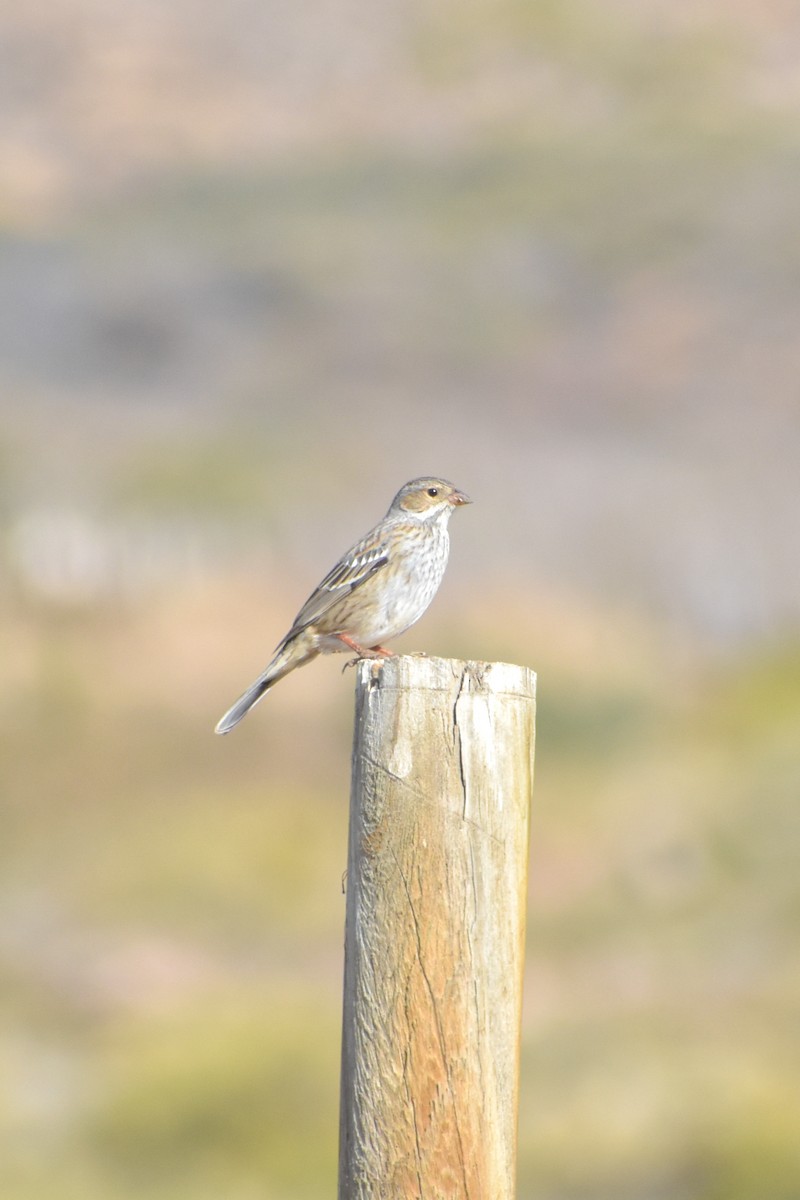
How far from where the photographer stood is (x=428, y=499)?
30.8 feet

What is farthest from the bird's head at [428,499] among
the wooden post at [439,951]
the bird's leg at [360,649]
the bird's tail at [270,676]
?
the wooden post at [439,951]

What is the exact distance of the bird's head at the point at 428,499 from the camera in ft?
30.6

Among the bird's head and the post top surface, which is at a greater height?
the bird's head

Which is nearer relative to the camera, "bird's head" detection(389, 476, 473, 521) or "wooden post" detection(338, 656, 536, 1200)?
"wooden post" detection(338, 656, 536, 1200)

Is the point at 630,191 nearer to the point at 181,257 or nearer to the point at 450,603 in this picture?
the point at 181,257

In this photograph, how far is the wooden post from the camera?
4.65 m

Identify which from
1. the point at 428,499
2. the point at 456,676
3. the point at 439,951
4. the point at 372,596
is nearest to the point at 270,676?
the point at 372,596

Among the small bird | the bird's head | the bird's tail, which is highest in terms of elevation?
the bird's head

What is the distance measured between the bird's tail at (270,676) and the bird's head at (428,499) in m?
0.90

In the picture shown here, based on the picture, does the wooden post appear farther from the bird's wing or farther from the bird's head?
the bird's head

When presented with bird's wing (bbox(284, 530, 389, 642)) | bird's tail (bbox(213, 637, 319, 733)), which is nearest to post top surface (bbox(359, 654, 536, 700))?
bird's tail (bbox(213, 637, 319, 733))

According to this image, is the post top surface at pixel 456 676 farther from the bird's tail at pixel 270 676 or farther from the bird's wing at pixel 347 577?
the bird's wing at pixel 347 577

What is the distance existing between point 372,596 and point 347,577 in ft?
0.66

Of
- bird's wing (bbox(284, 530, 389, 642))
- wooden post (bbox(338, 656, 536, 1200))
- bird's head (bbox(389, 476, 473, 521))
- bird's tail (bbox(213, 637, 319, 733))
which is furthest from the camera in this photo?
bird's head (bbox(389, 476, 473, 521))
